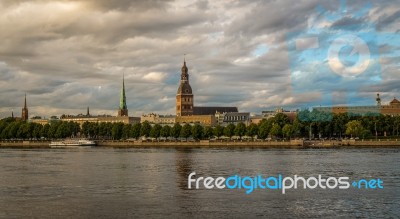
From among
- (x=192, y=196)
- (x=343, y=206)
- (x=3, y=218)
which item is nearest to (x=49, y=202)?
(x=3, y=218)

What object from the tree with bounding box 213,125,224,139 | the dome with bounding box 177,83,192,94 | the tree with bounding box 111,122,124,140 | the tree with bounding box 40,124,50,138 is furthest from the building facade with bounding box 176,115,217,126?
the tree with bounding box 213,125,224,139

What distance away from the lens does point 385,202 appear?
1040 inches

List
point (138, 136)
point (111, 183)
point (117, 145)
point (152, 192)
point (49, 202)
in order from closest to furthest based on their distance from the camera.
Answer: point (49, 202)
point (152, 192)
point (111, 183)
point (117, 145)
point (138, 136)

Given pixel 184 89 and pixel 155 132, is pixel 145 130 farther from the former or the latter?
pixel 184 89

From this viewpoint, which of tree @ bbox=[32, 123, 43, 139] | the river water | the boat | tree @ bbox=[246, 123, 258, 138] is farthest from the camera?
tree @ bbox=[32, 123, 43, 139]

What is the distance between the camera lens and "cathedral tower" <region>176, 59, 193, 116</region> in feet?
615

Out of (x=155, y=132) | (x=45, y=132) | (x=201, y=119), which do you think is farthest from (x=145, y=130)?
(x=201, y=119)

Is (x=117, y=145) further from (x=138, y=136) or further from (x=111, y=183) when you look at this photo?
(x=111, y=183)

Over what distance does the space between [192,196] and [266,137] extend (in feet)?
301

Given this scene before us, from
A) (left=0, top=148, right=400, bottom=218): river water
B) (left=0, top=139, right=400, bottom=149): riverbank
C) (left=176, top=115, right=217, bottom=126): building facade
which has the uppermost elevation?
(left=176, top=115, right=217, bottom=126): building facade

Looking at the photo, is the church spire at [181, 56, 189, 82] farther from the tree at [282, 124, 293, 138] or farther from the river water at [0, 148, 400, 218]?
the river water at [0, 148, 400, 218]

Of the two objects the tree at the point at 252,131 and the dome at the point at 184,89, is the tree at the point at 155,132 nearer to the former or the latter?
the tree at the point at 252,131

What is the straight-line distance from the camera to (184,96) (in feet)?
620

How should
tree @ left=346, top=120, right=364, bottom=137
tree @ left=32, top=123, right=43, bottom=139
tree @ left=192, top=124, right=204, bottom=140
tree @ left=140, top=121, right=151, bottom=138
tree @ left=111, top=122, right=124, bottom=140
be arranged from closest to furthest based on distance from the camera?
tree @ left=346, top=120, right=364, bottom=137 < tree @ left=192, top=124, right=204, bottom=140 < tree @ left=140, top=121, right=151, bottom=138 < tree @ left=111, top=122, right=124, bottom=140 < tree @ left=32, top=123, right=43, bottom=139
